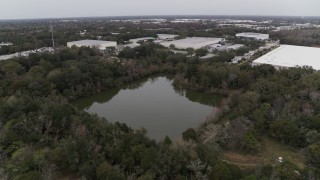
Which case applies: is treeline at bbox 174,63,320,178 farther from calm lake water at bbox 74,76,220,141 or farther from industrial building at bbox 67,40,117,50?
industrial building at bbox 67,40,117,50

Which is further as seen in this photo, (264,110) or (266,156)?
(264,110)

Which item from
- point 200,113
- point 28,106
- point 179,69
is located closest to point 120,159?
point 28,106

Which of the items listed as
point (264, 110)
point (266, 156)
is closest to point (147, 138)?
point (266, 156)

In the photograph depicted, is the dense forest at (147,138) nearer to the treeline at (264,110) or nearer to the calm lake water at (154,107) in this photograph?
the treeline at (264,110)

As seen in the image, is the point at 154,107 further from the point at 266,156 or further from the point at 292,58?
the point at 292,58

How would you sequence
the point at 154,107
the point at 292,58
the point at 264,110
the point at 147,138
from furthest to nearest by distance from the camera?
1. the point at 292,58
2. the point at 154,107
3. the point at 264,110
4. the point at 147,138

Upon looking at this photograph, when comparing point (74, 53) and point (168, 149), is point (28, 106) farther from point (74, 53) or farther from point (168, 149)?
point (74, 53)

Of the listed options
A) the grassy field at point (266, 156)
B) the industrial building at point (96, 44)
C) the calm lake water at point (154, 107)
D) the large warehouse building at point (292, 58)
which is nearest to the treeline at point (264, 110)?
the grassy field at point (266, 156)
